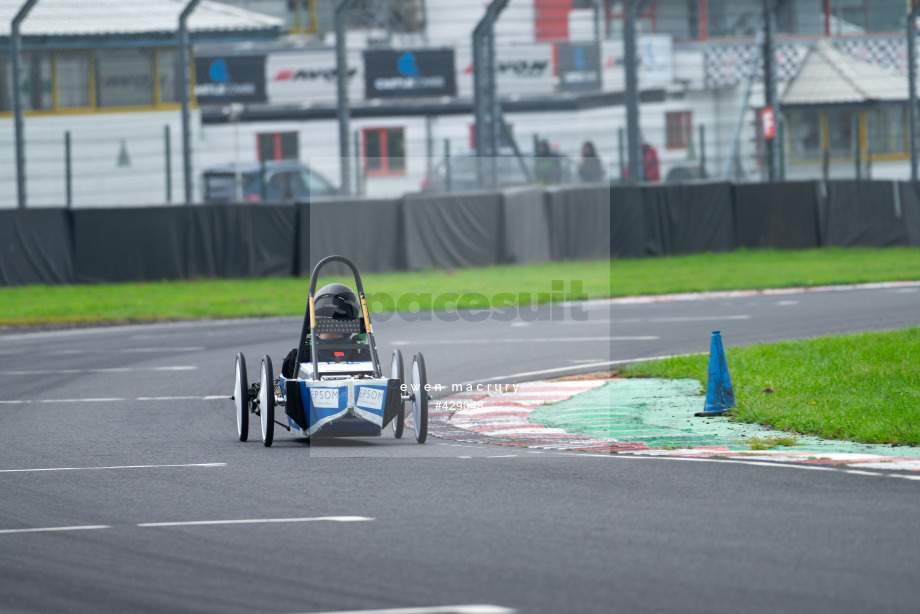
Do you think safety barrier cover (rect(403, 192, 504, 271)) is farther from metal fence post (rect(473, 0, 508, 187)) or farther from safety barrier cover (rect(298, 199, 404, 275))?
metal fence post (rect(473, 0, 508, 187))

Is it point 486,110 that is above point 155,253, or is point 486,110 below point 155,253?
above

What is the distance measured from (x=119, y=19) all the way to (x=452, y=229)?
25.8 ft

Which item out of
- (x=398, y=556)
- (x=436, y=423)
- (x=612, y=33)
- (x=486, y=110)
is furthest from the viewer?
(x=612, y=33)

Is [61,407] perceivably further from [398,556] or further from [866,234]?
[866,234]

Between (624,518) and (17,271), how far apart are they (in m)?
18.0

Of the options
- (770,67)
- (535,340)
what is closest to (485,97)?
(770,67)

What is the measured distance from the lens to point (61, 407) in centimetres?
1235

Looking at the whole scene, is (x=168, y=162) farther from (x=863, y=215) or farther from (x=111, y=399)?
(x=863, y=215)

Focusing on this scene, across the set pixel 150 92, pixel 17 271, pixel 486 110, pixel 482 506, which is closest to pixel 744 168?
pixel 486 110

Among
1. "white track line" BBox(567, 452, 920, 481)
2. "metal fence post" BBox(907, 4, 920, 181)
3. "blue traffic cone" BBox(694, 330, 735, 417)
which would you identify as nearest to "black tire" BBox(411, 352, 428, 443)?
"white track line" BBox(567, 452, 920, 481)

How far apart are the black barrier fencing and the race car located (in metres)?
13.5

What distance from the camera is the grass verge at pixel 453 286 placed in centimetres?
2081

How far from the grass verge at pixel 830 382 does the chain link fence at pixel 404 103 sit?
40.3 feet

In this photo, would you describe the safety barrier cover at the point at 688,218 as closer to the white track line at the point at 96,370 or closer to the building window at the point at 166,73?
the building window at the point at 166,73
